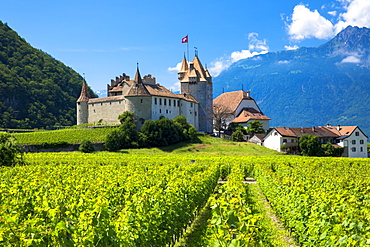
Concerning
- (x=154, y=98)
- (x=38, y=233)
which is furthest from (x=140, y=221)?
(x=154, y=98)

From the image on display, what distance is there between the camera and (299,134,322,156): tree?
6900 centimetres

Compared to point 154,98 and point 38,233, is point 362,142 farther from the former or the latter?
point 38,233

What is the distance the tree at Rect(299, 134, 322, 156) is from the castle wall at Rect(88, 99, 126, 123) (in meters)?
34.9

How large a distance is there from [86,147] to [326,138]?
155 feet

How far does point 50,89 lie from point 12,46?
22.0 m

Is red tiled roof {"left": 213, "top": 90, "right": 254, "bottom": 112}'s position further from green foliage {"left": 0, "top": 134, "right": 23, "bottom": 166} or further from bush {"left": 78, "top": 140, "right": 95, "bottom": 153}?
green foliage {"left": 0, "top": 134, "right": 23, "bottom": 166}

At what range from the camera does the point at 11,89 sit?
105 m

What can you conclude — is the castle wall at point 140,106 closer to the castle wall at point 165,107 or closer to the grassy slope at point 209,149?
the castle wall at point 165,107

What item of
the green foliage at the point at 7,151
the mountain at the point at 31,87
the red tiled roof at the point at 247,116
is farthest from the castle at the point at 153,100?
the green foliage at the point at 7,151

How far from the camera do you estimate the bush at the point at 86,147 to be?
211 feet

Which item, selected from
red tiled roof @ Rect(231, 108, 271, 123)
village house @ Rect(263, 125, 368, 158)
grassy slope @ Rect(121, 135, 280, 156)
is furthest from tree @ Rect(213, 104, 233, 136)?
grassy slope @ Rect(121, 135, 280, 156)

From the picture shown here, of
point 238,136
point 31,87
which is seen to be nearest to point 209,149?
point 238,136

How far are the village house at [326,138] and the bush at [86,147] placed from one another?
33.9m

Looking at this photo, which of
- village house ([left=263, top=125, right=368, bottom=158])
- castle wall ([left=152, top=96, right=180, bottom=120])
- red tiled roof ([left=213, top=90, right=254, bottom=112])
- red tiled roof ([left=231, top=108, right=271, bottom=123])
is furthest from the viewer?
red tiled roof ([left=213, top=90, right=254, bottom=112])
